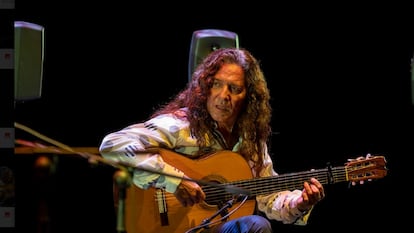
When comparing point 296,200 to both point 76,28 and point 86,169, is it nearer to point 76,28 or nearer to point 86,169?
point 86,169

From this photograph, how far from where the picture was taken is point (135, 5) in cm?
350

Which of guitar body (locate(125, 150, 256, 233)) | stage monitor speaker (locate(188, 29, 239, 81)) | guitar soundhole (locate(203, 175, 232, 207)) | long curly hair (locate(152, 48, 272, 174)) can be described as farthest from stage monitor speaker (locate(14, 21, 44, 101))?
guitar soundhole (locate(203, 175, 232, 207))

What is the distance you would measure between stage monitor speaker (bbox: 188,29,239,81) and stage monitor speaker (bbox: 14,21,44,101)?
81 cm

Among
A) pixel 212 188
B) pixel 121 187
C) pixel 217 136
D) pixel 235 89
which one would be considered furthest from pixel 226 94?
pixel 121 187

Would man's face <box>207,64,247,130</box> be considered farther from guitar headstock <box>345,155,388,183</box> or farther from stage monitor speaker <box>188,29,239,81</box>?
guitar headstock <box>345,155,388,183</box>

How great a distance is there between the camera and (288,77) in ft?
12.2

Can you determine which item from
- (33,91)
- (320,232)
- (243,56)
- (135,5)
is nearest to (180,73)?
(135,5)

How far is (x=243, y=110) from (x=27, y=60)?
1.06 m

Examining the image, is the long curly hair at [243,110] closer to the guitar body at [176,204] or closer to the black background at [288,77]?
the guitar body at [176,204]

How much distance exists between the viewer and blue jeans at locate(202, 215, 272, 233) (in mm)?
2547

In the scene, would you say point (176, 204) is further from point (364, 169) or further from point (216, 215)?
point (364, 169)

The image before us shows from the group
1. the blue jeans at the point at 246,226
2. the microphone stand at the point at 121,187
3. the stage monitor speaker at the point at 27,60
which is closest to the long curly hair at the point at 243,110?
the blue jeans at the point at 246,226

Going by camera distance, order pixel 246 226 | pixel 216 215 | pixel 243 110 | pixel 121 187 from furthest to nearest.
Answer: pixel 243 110 < pixel 216 215 < pixel 246 226 < pixel 121 187

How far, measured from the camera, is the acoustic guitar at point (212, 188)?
105 inches
